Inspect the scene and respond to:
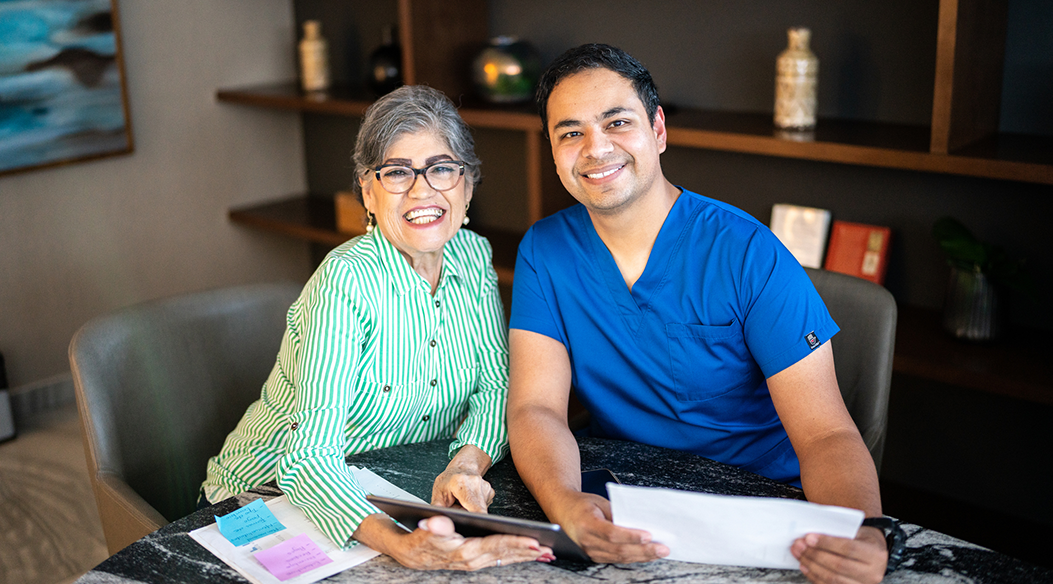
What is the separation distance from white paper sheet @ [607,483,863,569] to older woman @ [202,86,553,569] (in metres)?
0.29

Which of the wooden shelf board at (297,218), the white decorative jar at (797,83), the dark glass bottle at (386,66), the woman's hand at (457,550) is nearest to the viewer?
the woman's hand at (457,550)

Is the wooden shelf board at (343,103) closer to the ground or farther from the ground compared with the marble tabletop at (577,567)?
farther from the ground

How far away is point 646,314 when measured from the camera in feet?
5.23

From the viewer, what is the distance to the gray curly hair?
155 centimetres

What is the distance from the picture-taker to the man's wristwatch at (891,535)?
1.15m

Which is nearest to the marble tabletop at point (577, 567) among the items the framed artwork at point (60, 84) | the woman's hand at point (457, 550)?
the woman's hand at point (457, 550)

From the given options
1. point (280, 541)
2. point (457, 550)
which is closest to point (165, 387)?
point (280, 541)

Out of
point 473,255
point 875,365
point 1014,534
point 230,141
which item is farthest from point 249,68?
point 1014,534

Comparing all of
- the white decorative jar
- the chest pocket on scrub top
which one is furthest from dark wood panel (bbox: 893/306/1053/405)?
the chest pocket on scrub top

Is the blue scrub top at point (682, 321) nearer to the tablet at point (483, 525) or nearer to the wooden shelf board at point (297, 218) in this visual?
the tablet at point (483, 525)

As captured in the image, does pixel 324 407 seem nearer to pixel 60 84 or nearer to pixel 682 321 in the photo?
pixel 682 321

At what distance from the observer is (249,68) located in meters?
3.65

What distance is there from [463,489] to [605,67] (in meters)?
0.75

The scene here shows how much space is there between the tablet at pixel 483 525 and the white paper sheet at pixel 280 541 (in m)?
0.08
